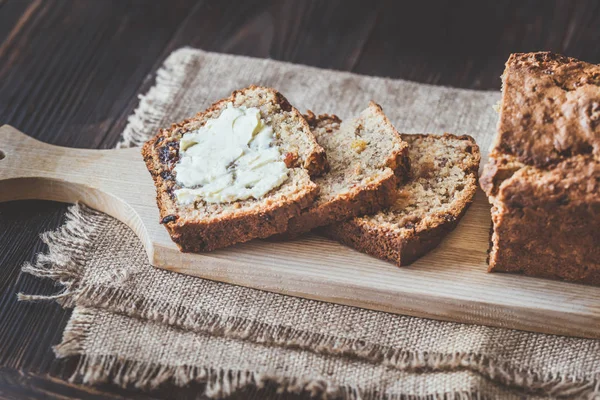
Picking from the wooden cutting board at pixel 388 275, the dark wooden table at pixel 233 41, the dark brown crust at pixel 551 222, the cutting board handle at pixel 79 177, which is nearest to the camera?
the dark brown crust at pixel 551 222

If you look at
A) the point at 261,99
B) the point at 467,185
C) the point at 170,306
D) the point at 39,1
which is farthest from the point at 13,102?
the point at 467,185

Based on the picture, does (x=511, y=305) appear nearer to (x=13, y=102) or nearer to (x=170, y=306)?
(x=170, y=306)

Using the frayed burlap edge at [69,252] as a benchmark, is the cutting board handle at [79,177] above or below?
above

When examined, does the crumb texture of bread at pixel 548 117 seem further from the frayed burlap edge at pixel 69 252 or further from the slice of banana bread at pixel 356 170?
the frayed burlap edge at pixel 69 252

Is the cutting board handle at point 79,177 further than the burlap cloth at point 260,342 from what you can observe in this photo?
Yes

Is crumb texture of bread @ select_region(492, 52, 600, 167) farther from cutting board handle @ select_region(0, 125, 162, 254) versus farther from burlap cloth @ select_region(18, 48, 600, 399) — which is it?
cutting board handle @ select_region(0, 125, 162, 254)

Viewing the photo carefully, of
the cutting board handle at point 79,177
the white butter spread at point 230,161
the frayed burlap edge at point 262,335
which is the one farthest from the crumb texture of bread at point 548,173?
the cutting board handle at point 79,177

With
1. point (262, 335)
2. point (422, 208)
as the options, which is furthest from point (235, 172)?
point (422, 208)

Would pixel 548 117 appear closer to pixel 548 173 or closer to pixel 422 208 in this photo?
pixel 548 173
